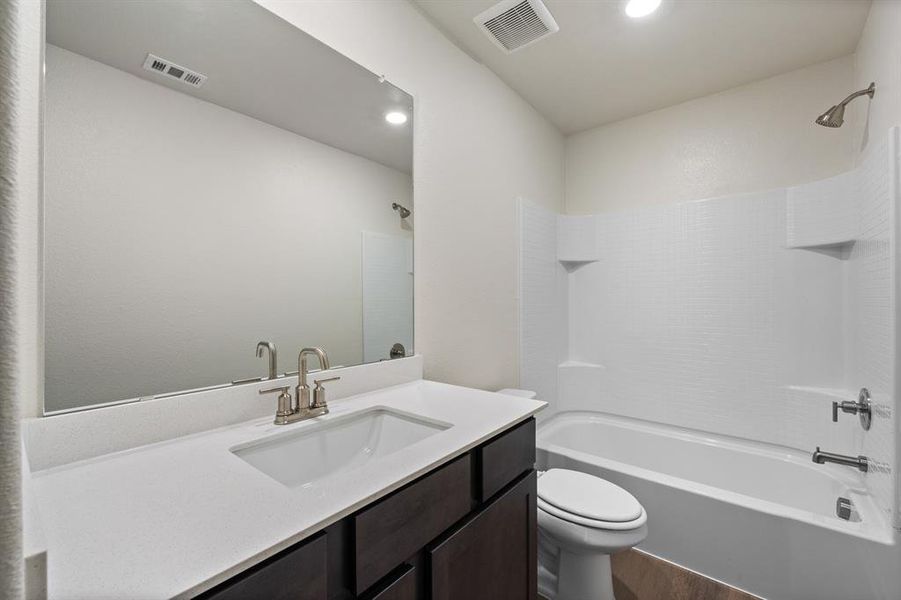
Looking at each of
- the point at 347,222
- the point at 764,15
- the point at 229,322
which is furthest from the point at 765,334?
the point at 229,322

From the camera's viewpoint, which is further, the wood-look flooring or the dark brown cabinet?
the wood-look flooring

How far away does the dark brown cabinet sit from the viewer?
1.99 ft

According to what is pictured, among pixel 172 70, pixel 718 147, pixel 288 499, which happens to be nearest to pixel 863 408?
pixel 718 147

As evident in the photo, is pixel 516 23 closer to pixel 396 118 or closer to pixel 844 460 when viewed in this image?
pixel 396 118

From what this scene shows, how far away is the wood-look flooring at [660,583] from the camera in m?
1.67

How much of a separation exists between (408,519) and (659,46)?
94.9 inches

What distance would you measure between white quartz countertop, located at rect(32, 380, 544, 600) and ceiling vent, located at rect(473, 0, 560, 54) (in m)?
1.70

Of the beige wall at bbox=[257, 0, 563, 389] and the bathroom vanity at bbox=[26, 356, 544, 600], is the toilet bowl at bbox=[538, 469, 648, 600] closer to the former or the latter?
the bathroom vanity at bbox=[26, 356, 544, 600]

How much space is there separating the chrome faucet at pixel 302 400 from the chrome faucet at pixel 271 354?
0.17 feet

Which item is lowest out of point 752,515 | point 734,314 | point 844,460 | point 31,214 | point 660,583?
point 660,583

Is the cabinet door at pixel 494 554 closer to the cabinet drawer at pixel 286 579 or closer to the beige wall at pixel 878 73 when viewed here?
the cabinet drawer at pixel 286 579

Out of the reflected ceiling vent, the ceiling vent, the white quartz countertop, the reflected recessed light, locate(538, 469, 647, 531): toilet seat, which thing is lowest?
locate(538, 469, 647, 531): toilet seat

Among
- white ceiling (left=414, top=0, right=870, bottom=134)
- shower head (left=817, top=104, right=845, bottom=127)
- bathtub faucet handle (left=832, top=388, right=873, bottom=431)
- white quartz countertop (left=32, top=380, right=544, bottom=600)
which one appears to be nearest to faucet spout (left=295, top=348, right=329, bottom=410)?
white quartz countertop (left=32, top=380, right=544, bottom=600)

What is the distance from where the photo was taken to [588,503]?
154 cm
